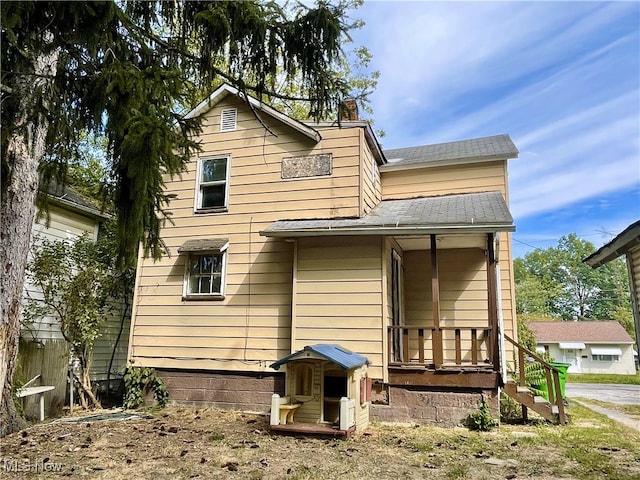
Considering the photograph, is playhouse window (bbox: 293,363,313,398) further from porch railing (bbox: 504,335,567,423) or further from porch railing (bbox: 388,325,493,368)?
porch railing (bbox: 504,335,567,423)

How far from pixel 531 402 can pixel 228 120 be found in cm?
806

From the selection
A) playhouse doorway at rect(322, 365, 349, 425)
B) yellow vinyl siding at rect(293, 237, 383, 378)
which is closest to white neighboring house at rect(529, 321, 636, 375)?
yellow vinyl siding at rect(293, 237, 383, 378)

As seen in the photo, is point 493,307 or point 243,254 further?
point 243,254

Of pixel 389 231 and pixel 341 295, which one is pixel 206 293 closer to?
pixel 341 295

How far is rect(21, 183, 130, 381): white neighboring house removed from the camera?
32.2ft

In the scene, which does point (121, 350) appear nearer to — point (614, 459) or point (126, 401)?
point (126, 401)

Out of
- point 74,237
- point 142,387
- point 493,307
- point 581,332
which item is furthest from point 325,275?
point 581,332

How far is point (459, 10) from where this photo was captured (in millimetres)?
5551

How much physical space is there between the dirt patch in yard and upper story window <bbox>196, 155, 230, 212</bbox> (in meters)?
4.52

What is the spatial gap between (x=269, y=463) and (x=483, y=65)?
9.88 metres

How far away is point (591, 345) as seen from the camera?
3344 cm

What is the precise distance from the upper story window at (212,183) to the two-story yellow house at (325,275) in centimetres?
3

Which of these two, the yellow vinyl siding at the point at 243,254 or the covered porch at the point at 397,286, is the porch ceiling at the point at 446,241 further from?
the yellow vinyl siding at the point at 243,254

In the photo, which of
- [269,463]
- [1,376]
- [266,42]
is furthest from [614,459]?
[1,376]
